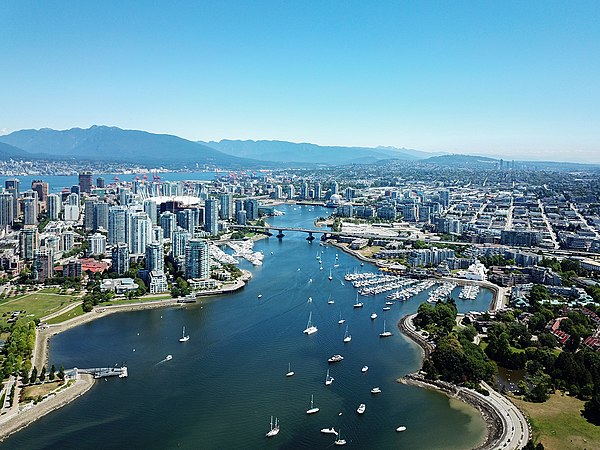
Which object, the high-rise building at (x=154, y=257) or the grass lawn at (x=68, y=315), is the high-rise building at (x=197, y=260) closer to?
the high-rise building at (x=154, y=257)

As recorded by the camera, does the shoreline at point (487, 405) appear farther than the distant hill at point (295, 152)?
No

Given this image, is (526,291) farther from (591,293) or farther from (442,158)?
(442,158)

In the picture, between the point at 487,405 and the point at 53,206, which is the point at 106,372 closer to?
the point at 487,405

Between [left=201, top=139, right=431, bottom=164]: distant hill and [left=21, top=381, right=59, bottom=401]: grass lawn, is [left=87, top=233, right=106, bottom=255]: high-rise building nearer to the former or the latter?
[left=21, top=381, right=59, bottom=401]: grass lawn

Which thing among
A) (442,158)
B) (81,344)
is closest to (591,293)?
(81,344)

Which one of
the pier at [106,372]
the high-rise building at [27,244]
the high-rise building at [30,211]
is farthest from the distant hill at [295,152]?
the pier at [106,372]

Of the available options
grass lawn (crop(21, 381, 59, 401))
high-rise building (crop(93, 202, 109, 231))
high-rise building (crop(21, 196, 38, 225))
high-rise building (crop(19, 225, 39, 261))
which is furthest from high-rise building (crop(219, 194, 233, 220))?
grass lawn (crop(21, 381, 59, 401))
